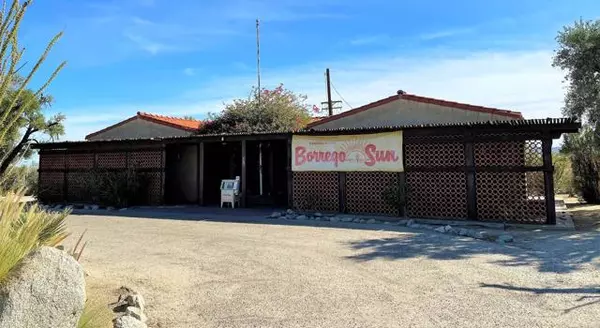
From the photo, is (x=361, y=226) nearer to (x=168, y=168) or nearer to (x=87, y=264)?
(x=87, y=264)

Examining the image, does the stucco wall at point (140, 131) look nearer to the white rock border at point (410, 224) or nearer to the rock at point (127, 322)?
the white rock border at point (410, 224)

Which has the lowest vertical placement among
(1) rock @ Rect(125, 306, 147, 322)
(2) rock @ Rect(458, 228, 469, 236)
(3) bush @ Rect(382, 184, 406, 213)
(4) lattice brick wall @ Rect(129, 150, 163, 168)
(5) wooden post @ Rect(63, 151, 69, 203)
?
(1) rock @ Rect(125, 306, 147, 322)

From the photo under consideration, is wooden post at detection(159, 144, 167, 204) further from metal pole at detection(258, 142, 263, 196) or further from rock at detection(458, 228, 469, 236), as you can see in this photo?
rock at detection(458, 228, 469, 236)

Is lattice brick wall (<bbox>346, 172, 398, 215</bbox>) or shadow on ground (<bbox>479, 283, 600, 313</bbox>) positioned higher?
lattice brick wall (<bbox>346, 172, 398, 215</bbox>)

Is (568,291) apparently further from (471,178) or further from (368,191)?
(368,191)

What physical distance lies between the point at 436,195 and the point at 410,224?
163 cm

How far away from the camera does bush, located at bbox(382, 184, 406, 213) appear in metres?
12.7

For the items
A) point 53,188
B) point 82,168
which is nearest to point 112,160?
point 82,168

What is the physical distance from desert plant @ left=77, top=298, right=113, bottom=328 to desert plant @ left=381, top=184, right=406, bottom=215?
965cm

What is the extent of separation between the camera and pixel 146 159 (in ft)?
58.0

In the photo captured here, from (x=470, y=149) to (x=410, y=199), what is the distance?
6.99ft

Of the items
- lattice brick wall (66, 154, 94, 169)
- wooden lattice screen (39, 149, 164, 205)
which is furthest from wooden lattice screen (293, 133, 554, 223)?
lattice brick wall (66, 154, 94, 169)

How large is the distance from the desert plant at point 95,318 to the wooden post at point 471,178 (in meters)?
10.1

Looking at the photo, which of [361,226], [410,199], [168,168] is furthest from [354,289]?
[168,168]
